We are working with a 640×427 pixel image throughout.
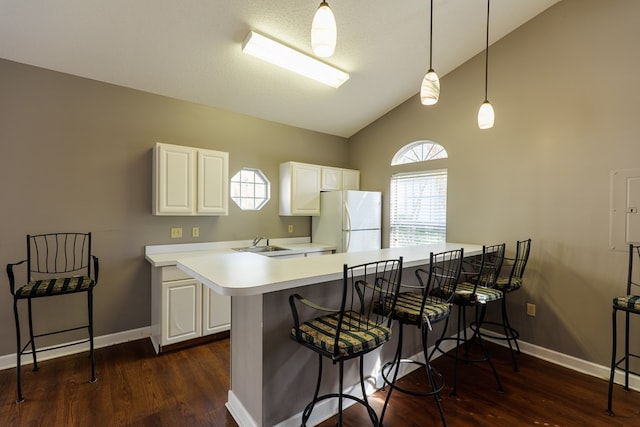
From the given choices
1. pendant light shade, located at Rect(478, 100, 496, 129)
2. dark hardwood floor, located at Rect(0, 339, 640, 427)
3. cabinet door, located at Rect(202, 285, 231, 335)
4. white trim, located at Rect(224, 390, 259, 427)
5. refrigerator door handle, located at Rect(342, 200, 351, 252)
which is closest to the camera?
white trim, located at Rect(224, 390, 259, 427)

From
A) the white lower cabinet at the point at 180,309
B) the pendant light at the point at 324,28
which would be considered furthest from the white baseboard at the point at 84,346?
the pendant light at the point at 324,28

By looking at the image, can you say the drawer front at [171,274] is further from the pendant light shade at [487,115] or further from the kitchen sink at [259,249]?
the pendant light shade at [487,115]

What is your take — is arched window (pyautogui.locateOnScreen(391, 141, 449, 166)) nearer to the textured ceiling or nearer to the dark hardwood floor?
the textured ceiling

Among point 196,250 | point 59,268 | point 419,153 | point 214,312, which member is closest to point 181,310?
point 214,312

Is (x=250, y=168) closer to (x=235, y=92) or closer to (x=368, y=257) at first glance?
(x=235, y=92)

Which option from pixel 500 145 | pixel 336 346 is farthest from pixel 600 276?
pixel 336 346

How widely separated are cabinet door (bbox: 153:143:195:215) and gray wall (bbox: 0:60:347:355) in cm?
25

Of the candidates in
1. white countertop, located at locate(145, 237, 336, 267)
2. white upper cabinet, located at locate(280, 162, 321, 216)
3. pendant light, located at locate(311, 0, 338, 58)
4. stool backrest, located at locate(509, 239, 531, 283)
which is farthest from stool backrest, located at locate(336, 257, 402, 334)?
white upper cabinet, located at locate(280, 162, 321, 216)

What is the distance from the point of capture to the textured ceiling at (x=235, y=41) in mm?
2258

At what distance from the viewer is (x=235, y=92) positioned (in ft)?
10.8

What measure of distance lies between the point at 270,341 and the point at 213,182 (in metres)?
2.06

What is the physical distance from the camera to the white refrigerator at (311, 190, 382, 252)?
12.8ft

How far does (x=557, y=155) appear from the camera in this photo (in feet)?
9.23

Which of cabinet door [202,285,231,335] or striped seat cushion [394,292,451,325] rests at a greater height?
striped seat cushion [394,292,451,325]
